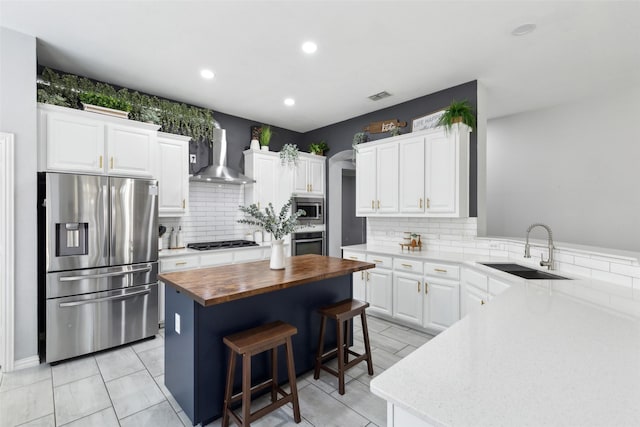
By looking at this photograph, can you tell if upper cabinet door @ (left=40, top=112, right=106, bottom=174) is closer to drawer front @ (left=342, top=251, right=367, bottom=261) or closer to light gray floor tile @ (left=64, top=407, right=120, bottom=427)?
light gray floor tile @ (left=64, top=407, right=120, bottom=427)

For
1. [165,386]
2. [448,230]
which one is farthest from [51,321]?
[448,230]

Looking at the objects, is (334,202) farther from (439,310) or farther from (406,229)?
(439,310)

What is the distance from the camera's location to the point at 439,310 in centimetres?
338

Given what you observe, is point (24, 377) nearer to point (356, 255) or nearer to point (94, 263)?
point (94, 263)

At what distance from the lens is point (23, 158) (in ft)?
8.80

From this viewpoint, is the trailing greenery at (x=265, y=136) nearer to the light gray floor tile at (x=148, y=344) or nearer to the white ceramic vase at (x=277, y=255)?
the white ceramic vase at (x=277, y=255)

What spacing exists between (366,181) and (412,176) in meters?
0.75

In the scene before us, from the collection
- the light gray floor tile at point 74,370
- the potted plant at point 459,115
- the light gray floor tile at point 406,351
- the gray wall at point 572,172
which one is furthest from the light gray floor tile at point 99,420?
the gray wall at point 572,172

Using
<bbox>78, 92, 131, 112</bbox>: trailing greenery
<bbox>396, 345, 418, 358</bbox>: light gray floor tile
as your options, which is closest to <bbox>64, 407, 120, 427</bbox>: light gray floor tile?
<bbox>396, 345, 418, 358</bbox>: light gray floor tile

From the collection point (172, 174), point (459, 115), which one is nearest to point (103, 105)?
point (172, 174)

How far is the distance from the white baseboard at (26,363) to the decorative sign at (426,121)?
4890 millimetres

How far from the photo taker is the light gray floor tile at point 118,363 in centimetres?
265

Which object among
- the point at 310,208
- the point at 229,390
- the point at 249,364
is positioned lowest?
the point at 229,390

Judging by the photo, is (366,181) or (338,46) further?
(366,181)
